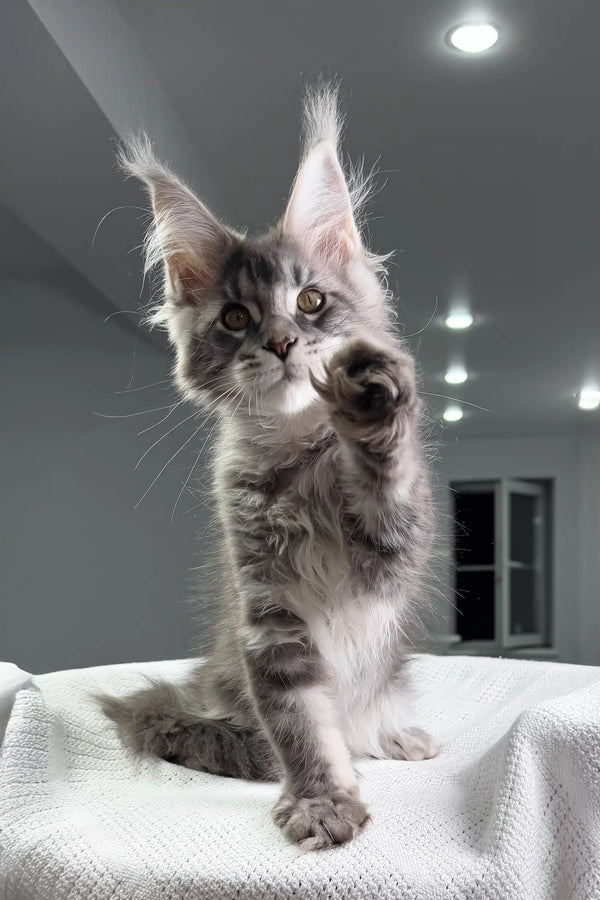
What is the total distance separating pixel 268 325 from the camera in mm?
1036

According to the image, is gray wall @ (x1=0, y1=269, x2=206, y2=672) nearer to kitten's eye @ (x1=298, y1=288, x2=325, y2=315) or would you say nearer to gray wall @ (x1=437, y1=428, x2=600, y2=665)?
gray wall @ (x1=437, y1=428, x2=600, y2=665)

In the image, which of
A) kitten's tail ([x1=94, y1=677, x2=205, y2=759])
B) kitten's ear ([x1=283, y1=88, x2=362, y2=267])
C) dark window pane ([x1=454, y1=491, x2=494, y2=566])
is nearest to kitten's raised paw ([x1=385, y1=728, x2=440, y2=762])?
kitten's tail ([x1=94, y1=677, x2=205, y2=759])

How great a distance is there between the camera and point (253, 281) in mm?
1103

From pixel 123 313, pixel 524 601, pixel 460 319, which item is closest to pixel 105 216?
pixel 123 313

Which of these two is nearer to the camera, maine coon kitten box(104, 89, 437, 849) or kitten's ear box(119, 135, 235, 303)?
maine coon kitten box(104, 89, 437, 849)

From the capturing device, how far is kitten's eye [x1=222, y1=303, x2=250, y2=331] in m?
1.10

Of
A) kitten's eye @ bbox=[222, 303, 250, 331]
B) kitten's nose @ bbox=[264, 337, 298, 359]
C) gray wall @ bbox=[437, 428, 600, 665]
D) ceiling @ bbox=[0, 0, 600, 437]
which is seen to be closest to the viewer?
kitten's nose @ bbox=[264, 337, 298, 359]

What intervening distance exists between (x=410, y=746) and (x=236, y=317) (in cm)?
63

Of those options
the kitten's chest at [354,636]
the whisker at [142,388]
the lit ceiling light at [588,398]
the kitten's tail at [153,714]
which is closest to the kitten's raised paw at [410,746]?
the kitten's chest at [354,636]

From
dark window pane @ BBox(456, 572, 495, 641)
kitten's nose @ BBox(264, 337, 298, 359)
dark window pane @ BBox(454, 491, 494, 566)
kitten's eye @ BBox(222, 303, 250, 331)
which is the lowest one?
dark window pane @ BBox(456, 572, 495, 641)

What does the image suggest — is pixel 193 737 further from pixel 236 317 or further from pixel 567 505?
pixel 567 505

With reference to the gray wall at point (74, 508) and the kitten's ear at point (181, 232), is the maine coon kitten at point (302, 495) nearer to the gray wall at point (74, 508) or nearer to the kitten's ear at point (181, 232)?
the kitten's ear at point (181, 232)

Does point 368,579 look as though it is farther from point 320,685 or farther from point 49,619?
point 49,619

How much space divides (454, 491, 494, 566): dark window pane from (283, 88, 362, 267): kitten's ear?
4.08 feet
